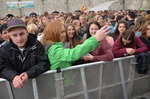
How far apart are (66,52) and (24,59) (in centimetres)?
57

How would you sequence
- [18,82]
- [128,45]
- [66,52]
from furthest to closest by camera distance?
[128,45], [66,52], [18,82]

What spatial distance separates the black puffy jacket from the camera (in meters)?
1.92

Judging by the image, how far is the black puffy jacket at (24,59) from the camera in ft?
6.31

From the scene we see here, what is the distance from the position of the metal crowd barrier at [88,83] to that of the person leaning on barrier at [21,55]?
143mm

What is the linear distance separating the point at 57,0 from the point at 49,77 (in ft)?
107

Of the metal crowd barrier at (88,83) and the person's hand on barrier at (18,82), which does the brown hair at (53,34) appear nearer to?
the metal crowd barrier at (88,83)

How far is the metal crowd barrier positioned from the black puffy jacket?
0.14 meters

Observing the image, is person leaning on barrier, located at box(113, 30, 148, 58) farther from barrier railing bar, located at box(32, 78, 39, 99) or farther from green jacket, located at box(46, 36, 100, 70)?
barrier railing bar, located at box(32, 78, 39, 99)

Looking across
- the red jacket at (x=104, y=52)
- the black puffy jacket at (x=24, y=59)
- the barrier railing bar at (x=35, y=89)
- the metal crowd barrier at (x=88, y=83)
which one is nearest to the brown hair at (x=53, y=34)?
the black puffy jacket at (x=24, y=59)

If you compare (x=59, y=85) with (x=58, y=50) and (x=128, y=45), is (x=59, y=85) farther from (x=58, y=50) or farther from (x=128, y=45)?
(x=128, y=45)

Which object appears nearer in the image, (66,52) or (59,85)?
(66,52)

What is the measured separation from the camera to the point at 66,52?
190 centimetres

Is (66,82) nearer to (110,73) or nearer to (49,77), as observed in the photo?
(49,77)

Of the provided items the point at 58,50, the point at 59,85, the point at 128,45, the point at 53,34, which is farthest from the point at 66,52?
the point at 128,45
